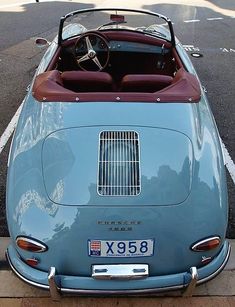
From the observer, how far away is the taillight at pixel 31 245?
216cm

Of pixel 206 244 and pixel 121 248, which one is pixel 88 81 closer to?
pixel 121 248

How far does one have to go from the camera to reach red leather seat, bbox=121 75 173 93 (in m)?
3.02

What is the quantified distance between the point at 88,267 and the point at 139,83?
5.04ft

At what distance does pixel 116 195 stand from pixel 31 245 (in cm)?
58

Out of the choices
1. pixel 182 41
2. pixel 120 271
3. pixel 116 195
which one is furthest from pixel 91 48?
pixel 182 41

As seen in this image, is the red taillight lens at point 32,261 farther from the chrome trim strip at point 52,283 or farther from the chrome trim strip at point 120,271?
the chrome trim strip at point 120,271

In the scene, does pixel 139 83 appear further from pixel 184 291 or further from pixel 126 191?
pixel 184 291

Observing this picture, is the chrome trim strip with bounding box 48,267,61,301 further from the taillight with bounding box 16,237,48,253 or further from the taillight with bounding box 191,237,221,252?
the taillight with bounding box 191,237,221,252

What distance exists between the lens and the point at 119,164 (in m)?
2.33

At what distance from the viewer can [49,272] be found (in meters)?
2.15

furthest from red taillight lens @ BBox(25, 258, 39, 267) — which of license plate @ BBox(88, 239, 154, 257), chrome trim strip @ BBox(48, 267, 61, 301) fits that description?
license plate @ BBox(88, 239, 154, 257)

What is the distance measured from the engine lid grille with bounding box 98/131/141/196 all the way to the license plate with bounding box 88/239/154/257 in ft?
0.92

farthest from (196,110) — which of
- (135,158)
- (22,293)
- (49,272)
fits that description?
(22,293)

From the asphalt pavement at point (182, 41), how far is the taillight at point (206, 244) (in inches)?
36.4
